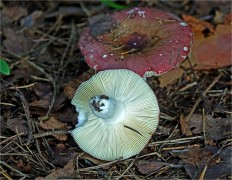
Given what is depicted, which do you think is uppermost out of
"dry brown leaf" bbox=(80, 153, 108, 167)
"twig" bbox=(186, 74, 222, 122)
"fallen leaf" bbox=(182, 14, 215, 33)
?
"fallen leaf" bbox=(182, 14, 215, 33)

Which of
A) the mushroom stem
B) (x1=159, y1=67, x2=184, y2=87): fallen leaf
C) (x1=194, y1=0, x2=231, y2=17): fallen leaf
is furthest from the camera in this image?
(x1=194, y1=0, x2=231, y2=17): fallen leaf

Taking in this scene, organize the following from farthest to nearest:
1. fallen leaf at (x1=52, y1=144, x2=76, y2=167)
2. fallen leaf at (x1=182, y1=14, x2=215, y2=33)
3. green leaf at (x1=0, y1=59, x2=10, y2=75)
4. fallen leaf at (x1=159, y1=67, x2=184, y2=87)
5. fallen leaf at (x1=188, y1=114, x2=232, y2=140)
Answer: fallen leaf at (x1=182, y1=14, x2=215, y2=33) < fallen leaf at (x1=159, y1=67, x2=184, y2=87) < green leaf at (x1=0, y1=59, x2=10, y2=75) < fallen leaf at (x1=188, y1=114, x2=232, y2=140) < fallen leaf at (x1=52, y1=144, x2=76, y2=167)

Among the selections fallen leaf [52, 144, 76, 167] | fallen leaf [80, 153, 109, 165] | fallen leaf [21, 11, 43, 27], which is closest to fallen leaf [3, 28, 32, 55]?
fallen leaf [21, 11, 43, 27]

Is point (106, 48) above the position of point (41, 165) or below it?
above

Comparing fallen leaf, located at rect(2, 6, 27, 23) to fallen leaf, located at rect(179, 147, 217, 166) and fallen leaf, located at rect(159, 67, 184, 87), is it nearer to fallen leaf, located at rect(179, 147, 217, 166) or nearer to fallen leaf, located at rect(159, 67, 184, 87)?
fallen leaf, located at rect(159, 67, 184, 87)

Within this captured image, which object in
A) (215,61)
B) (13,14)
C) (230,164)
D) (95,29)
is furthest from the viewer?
(13,14)

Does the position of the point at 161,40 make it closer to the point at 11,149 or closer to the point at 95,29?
the point at 95,29

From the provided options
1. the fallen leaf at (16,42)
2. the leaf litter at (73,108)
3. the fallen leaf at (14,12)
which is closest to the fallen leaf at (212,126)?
the leaf litter at (73,108)

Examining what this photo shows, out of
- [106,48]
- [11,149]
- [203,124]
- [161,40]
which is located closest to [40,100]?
[11,149]
